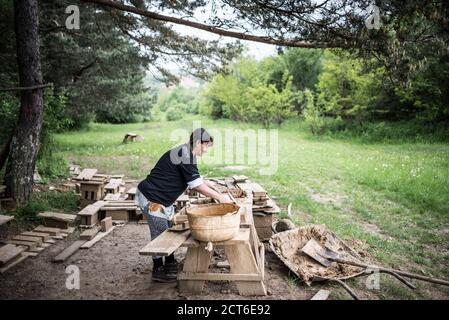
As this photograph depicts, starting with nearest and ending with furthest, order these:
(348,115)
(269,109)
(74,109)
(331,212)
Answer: (331,212)
(74,109)
(348,115)
(269,109)

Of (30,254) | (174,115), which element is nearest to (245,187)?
(30,254)

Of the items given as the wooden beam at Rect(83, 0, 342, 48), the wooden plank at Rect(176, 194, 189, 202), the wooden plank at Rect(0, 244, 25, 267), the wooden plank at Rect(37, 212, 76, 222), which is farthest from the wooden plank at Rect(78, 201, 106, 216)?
the wooden beam at Rect(83, 0, 342, 48)

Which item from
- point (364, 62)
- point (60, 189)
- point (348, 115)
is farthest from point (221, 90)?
point (364, 62)

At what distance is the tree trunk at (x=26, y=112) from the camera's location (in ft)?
22.8

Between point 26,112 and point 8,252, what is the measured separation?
3.12 meters

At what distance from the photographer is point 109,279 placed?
15.4 ft

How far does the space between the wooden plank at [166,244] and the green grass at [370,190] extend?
93.7 inches

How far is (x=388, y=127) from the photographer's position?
62.7ft

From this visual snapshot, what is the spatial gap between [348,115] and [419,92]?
13.7 feet

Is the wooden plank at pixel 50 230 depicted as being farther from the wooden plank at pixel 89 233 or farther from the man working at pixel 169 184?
the man working at pixel 169 184

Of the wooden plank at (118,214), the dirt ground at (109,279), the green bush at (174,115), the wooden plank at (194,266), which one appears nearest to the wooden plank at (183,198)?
the wooden plank at (118,214)

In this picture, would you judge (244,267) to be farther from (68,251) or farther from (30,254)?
(30,254)

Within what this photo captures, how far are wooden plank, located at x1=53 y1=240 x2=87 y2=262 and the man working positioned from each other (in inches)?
65.7
